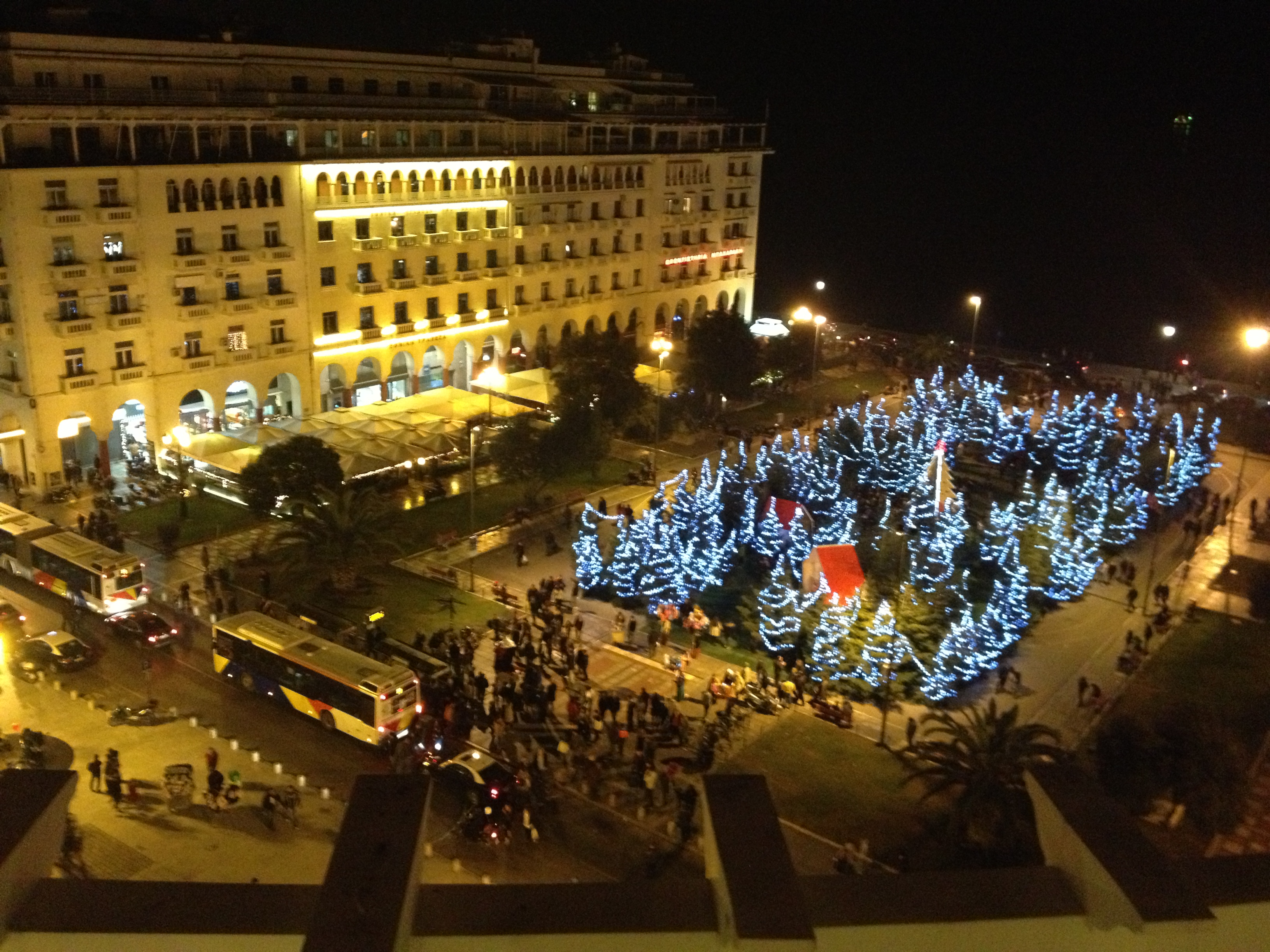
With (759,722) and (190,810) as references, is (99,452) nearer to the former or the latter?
(190,810)

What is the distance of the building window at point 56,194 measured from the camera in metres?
36.9

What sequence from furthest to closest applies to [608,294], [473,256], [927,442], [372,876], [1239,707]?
[608,294]
[473,256]
[927,442]
[1239,707]
[372,876]

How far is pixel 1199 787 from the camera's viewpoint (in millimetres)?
21031

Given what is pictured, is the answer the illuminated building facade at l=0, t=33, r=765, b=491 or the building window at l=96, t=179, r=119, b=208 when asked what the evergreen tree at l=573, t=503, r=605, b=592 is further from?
the building window at l=96, t=179, r=119, b=208

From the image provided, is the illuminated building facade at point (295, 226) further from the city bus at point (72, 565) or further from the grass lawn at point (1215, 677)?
the grass lawn at point (1215, 677)

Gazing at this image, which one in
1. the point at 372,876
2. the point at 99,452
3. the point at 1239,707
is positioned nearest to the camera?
the point at 372,876

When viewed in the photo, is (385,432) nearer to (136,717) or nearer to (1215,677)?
(136,717)

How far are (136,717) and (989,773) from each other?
58.8 feet

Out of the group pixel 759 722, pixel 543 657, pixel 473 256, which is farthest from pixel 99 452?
pixel 759 722

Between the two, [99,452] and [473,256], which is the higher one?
[473,256]

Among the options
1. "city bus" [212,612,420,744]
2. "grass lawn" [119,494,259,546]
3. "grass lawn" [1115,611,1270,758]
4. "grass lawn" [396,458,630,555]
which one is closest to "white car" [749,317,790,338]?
"grass lawn" [396,458,630,555]

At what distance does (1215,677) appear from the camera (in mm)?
27953

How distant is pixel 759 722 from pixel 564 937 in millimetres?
20625

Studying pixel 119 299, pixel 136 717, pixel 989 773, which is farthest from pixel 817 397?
pixel 136 717
